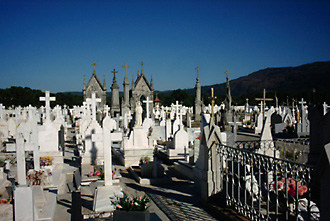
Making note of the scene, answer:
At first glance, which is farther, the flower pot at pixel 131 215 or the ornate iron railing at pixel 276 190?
the flower pot at pixel 131 215

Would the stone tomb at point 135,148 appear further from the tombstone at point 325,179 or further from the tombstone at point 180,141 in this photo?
the tombstone at point 325,179

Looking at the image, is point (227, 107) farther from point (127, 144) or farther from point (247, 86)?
point (247, 86)

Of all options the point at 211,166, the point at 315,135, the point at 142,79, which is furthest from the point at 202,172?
the point at 142,79

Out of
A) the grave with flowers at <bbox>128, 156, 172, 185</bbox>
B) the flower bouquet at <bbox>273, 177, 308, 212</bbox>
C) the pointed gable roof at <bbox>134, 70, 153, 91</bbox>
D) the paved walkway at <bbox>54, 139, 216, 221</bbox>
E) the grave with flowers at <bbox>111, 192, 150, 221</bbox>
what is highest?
the pointed gable roof at <bbox>134, 70, 153, 91</bbox>

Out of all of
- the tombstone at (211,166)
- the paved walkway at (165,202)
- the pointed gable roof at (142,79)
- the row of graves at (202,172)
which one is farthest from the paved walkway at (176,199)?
the pointed gable roof at (142,79)

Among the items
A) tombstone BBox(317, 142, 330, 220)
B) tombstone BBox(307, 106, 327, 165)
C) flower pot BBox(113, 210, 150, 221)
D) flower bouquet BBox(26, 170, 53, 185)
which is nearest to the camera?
tombstone BBox(317, 142, 330, 220)

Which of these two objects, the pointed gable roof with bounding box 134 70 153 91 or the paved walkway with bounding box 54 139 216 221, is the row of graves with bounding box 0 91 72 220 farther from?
the pointed gable roof with bounding box 134 70 153 91

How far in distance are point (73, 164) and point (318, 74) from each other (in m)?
11.0

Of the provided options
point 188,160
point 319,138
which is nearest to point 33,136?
point 188,160

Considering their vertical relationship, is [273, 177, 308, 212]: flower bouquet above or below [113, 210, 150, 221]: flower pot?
above

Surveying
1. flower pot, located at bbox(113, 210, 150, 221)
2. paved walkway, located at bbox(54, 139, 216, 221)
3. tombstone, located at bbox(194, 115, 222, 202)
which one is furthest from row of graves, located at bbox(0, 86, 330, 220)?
flower pot, located at bbox(113, 210, 150, 221)

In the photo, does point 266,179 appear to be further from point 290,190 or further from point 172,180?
point 172,180

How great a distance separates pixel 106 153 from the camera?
7.68 m

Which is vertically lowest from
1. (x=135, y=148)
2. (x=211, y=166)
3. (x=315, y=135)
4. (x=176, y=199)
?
(x=176, y=199)
